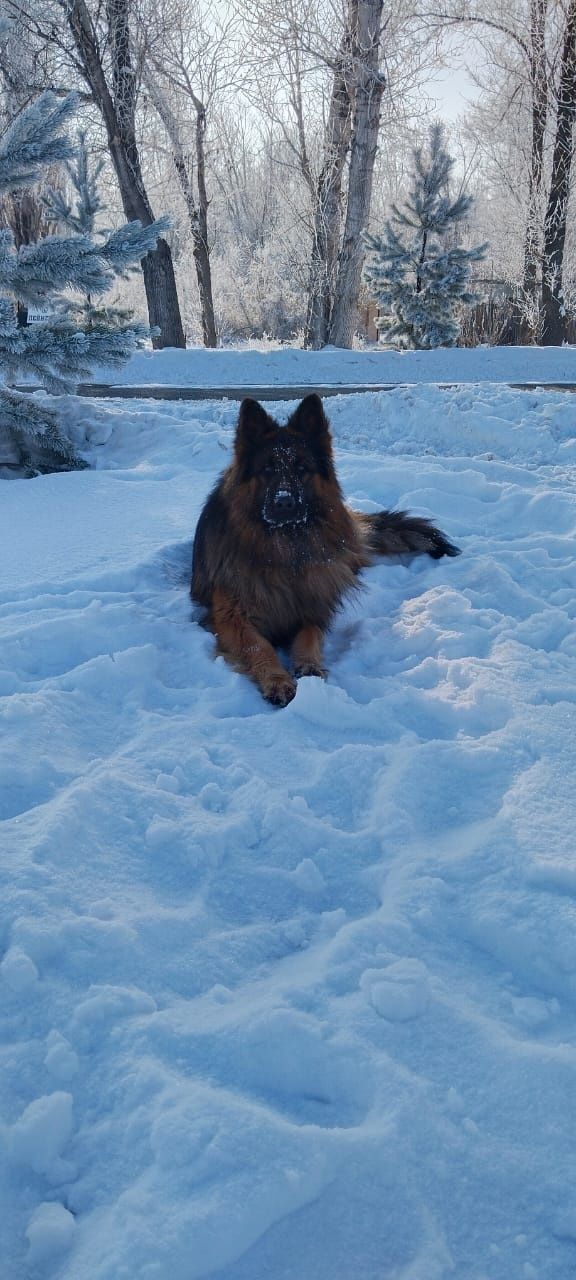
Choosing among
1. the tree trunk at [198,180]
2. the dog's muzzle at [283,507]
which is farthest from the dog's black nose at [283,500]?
the tree trunk at [198,180]

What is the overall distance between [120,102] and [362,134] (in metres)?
4.71

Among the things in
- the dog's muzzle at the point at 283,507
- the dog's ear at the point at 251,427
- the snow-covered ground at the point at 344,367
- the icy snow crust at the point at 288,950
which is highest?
the snow-covered ground at the point at 344,367

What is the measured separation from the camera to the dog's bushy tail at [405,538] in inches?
200

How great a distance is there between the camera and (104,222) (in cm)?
2467

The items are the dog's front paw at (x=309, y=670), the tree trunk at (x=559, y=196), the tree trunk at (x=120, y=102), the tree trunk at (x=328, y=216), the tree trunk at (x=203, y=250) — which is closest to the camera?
the dog's front paw at (x=309, y=670)

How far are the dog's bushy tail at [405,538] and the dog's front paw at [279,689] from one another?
183 centimetres

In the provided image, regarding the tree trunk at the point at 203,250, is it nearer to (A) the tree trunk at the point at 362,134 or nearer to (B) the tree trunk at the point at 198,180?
(B) the tree trunk at the point at 198,180

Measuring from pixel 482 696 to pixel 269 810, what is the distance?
3.59 ft

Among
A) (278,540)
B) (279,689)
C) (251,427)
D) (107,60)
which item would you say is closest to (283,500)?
(278,540)

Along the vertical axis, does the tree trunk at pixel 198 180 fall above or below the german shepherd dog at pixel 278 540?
above

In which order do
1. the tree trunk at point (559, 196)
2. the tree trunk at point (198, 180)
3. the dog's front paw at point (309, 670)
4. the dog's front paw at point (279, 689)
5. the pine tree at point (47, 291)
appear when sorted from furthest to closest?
the tree trunk at point (198, 180), the tree trunk at point (559, 196), the pine tree at point (47, 291), the dog's front paw at point (309, 670), the dog's front paw at point (279, 689)

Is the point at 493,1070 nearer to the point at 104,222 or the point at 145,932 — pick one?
the point at 145,932

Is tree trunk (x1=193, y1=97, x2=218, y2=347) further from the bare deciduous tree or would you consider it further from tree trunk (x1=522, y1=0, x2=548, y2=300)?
tree trunk (x1=522, y1=0, x2=548, y2=300)

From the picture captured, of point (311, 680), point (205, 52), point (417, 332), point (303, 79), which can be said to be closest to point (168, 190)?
point (205, 52)
